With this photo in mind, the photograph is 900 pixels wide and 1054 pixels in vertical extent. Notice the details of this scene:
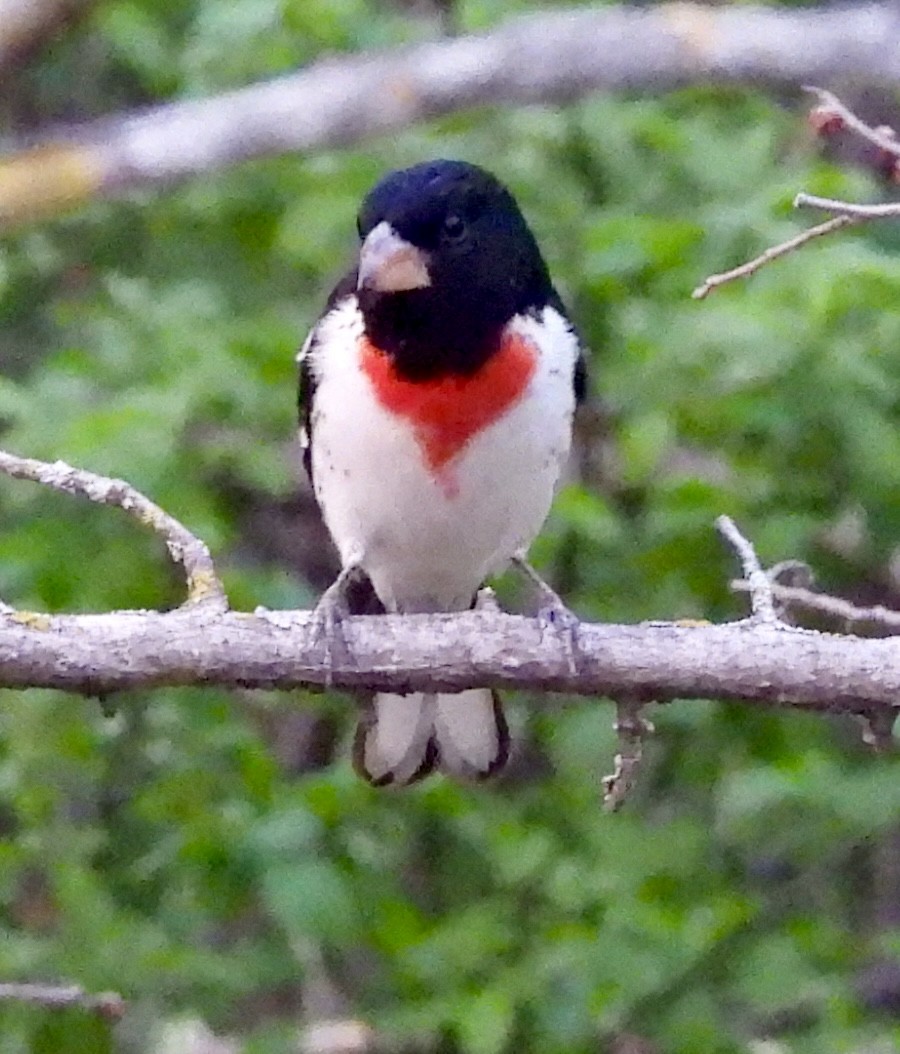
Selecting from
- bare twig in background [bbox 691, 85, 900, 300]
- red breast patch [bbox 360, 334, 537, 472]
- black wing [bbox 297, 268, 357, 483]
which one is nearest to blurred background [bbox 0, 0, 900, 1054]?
black wing [bbox 297, 268, 357, 483]

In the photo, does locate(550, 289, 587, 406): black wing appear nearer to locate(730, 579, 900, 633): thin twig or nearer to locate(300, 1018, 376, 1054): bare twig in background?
locate(730, 579, 900, 633): thin twig

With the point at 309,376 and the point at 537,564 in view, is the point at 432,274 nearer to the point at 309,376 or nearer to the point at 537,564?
the point at 309,376

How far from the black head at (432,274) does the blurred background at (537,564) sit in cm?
43

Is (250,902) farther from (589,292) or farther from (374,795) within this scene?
(589,292)

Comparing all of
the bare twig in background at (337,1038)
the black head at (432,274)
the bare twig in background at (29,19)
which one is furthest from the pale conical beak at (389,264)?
the bare twig in background at (337,1038)

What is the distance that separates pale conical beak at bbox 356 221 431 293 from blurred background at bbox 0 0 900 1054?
0.51 m

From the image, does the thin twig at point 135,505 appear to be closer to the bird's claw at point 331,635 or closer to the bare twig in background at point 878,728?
the bird's claw at point 331,635

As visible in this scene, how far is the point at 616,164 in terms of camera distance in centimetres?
333

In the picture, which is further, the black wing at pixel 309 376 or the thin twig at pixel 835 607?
the black wing at pixel 309 376

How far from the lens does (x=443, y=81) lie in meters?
3.32

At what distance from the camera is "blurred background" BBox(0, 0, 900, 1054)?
2.90m

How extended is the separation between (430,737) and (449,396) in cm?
60

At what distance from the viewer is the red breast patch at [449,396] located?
2477 mm

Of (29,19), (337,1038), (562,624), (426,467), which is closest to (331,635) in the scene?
→ (562,624)
